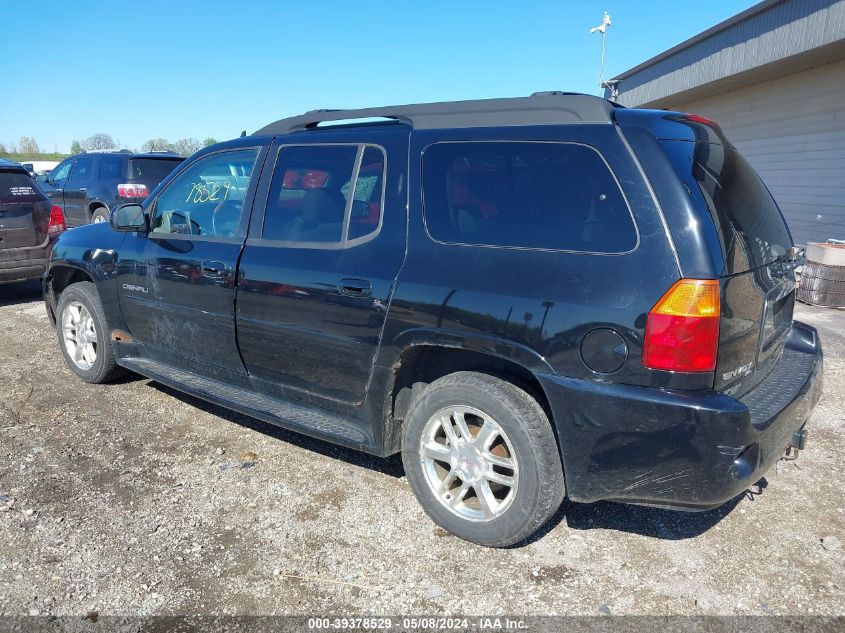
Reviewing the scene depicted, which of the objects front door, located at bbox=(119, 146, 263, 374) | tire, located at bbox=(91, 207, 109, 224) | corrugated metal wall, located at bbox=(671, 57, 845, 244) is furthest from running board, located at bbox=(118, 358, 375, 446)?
corrugated metal wall, located at bbox=(671, 57, 845, 244)

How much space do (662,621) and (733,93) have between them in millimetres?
13732

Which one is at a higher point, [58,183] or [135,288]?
[58,183]

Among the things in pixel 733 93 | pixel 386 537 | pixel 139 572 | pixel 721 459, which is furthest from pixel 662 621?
pixel 733 93

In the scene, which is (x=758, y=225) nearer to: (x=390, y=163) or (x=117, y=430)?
(x=390, y=163)

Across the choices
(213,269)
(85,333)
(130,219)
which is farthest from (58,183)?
(213,269)

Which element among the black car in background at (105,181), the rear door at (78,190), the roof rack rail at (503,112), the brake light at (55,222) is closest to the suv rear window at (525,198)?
the roof rack rail at (503,112)

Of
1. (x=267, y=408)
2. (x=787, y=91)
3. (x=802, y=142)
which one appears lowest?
(x=267, y=408)

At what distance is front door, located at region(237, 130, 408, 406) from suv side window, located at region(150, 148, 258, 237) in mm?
249

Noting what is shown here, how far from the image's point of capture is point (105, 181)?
40.0ft

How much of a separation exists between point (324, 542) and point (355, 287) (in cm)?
121

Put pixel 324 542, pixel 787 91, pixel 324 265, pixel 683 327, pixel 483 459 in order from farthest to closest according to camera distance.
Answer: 1. pixel 787 91
2. pixel 324 265
3. pixel 324 542
4. pixel 483 459
5. pixel 683 327

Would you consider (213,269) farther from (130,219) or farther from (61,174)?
(61,174)

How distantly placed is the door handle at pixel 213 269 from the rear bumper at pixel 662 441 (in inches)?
81.3

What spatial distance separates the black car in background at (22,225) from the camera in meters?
7.51
